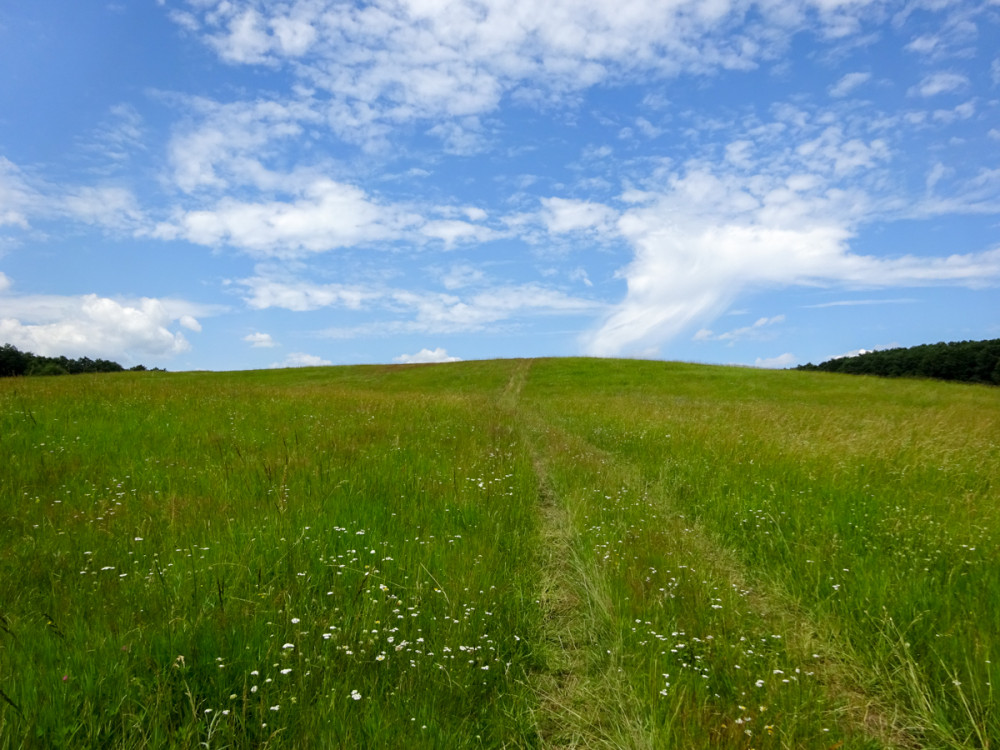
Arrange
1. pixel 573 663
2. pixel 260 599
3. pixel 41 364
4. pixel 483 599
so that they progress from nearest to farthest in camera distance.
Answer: pixel 573 663 → pixel 260 599 → pixel 483 599 → pixel 41 364

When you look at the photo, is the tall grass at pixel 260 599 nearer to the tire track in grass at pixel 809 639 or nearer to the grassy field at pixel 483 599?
the grassy field at pixel 483 599

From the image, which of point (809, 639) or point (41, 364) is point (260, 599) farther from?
point (41, 364)

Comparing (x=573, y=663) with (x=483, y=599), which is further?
(x=483, y=599)

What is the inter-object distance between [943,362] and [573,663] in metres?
112

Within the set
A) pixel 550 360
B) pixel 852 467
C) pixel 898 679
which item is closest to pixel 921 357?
pixel 550 360

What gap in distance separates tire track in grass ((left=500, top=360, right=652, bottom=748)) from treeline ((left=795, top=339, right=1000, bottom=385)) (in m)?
81.6

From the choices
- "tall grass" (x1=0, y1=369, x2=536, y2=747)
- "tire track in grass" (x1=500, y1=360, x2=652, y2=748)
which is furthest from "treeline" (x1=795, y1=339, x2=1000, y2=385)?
"tall grass" (x1=0, y1=369, x2=536, y2=747)

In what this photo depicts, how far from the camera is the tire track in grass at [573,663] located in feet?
10.3

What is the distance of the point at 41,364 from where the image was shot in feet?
274

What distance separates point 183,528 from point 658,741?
5.05m

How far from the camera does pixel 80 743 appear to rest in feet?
8.93

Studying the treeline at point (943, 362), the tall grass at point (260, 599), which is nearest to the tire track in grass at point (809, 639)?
the tall grass at point (260, 599)

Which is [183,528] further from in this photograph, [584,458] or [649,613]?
[584,458]

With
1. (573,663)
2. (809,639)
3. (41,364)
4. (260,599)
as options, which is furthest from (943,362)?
(41,364)
